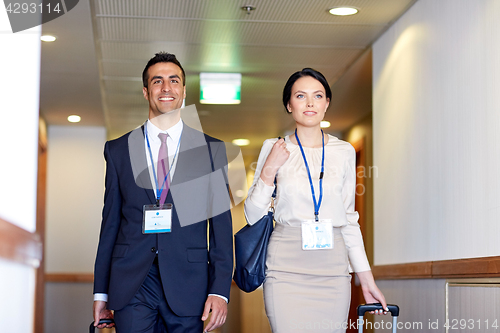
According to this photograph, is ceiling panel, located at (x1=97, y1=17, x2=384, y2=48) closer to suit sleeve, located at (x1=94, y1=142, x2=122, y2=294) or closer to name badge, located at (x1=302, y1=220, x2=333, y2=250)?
suit sleeve, located at (x1=94, y1=142, x2=122, y2=294)

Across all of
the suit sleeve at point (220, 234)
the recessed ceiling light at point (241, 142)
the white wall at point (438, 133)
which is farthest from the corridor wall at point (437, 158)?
the recessed ceiling light at point (241, 142)

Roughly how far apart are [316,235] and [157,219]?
0.68 m

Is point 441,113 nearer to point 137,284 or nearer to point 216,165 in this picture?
point 216,165

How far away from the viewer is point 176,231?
8.38 feet

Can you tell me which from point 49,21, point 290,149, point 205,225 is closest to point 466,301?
point 290,149

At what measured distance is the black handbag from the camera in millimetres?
2684

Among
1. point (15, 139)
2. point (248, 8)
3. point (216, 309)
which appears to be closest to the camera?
point (216, 309)

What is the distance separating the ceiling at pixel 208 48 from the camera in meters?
5.00

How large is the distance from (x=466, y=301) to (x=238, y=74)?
13.1 feet

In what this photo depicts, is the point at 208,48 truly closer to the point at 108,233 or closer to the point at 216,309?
the point at 108,233

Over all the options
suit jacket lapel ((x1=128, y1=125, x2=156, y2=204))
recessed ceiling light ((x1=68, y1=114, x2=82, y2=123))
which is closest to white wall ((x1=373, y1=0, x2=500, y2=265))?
suit jacket lapel ((x1=128, y1=125, x2=156, y2=204))

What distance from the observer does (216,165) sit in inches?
106

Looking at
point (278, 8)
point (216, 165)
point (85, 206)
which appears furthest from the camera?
point (85, 206)

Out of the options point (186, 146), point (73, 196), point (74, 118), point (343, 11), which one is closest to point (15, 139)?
point (186, 146)
